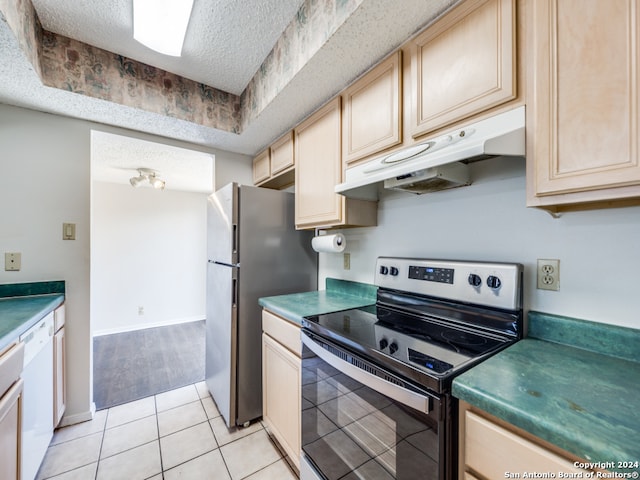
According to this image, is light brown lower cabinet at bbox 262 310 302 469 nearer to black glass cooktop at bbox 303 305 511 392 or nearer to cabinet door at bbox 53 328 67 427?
black glass cooktop at bbox 303 305 511 392

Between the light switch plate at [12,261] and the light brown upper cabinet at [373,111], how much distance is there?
2.20 m

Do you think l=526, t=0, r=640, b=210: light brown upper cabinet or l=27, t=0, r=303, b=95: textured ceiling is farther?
l=27, t=0, r=303, b=95: textured ceiling

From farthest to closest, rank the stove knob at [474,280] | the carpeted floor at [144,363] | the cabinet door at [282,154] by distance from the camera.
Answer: the carpeted floor at [144,363], the cabinet door at [282,154], the stove knob at [474,280]

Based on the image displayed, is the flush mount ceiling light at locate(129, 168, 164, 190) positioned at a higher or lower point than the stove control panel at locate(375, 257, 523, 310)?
higher

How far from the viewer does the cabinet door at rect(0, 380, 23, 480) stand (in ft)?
3.16

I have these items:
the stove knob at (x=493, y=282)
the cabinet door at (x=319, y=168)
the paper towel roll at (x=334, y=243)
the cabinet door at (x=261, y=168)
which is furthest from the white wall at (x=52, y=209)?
the stove knob at (x=493, y=282)

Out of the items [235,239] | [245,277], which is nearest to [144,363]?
[245,277]

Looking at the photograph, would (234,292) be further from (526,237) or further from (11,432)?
(526,237)

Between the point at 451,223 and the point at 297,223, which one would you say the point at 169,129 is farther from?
the point at 451,223

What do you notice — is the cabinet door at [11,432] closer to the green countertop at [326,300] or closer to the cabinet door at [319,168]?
the green countertop at [326,300]

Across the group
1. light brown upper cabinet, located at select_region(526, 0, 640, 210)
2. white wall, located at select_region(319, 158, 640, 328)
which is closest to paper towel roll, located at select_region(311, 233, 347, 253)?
white wall, located at select_region(319, 158, 640, 328)

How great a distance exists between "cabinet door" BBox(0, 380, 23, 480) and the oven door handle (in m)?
1.14

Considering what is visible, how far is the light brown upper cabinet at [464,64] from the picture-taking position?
2.88 feet

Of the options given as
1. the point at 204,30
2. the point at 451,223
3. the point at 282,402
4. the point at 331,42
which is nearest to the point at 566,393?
the point at 451,223
